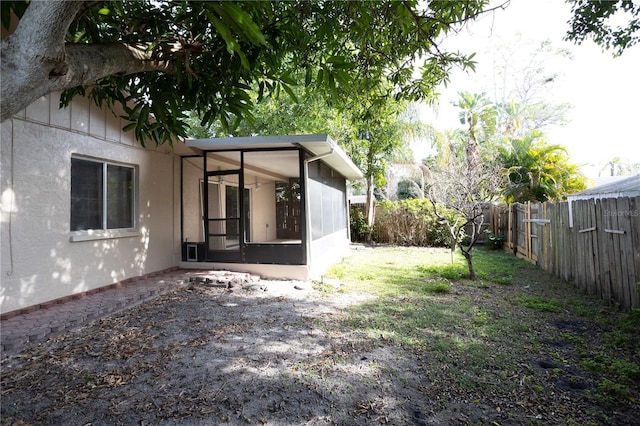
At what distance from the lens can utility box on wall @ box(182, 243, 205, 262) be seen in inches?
329

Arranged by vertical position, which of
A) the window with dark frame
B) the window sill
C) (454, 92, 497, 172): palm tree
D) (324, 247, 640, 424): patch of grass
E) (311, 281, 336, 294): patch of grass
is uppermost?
(454, 92, 497, 172): palm tree

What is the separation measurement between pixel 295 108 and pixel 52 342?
11.4 meters

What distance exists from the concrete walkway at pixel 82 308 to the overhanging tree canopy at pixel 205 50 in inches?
108

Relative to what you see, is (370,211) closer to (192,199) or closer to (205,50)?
(192,199)

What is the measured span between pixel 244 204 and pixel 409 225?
9.54 meters

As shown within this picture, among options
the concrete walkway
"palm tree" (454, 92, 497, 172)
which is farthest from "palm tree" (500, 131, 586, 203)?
the concrete walkway

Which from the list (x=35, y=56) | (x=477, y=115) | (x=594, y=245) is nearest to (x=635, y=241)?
(x=594, y=245)

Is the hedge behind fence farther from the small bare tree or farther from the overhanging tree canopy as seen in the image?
the overhanging tree canopy

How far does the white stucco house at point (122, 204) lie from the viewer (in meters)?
4.85

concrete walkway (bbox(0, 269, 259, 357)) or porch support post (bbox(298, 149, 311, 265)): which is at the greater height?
porch support post (bbox(298, 149, 311, 265))

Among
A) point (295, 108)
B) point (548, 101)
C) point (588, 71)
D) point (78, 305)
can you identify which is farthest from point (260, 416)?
point (548, 101)

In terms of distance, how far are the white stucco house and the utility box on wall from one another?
0.08 ft

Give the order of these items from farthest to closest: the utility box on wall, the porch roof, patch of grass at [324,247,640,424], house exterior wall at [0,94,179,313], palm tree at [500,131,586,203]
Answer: palm tree at [500,131,586,203] < the utility box on wall < the porch roof < house exterior wall at [0,94,179,313] < patch of grass at [324,247,640,424]

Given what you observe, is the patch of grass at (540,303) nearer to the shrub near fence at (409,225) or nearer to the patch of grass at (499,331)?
the patch of grass at (499,331)
